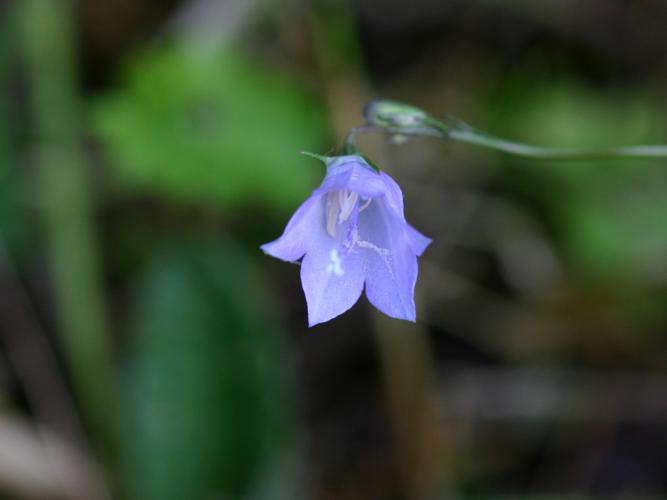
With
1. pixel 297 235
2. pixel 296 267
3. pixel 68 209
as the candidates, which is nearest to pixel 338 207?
pixel 297 235

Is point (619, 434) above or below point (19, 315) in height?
below

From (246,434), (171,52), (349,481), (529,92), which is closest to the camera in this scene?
(246,434)

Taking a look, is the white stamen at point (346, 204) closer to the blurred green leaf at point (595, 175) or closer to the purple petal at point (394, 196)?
the purple petal at point (394, 196)

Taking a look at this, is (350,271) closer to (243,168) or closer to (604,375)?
(243,168)

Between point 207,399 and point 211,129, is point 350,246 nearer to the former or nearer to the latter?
point 207,399

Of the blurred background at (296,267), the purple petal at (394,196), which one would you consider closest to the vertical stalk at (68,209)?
the blurred background at (296,267)

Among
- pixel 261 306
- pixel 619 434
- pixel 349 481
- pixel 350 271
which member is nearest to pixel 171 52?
pixel 261 306

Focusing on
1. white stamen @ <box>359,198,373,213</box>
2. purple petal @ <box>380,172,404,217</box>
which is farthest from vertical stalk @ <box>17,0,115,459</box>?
purple petal @ <box>380,172,404,217</box>
